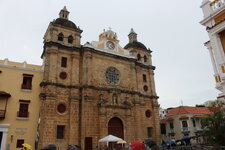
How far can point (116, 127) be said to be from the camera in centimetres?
2317

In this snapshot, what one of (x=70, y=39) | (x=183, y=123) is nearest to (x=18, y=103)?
(x=70, y=39)

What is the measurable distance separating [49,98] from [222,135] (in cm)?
1612

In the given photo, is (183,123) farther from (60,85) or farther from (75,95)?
(60,85)

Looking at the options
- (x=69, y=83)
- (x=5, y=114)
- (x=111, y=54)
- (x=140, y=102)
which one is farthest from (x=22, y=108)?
(x=140, y=102)

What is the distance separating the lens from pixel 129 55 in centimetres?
2842

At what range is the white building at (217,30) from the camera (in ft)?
28.3

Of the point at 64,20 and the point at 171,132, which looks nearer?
the point at 64,20

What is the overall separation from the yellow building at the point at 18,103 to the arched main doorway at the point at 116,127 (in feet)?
27.5

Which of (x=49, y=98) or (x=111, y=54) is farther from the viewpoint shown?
(x=111, y=54)

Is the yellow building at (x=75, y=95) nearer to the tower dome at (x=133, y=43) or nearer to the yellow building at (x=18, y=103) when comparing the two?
the yellow building at (x=18, y=103)

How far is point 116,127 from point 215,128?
13.6 m

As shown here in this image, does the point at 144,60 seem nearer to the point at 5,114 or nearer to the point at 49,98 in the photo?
the point at 49,98

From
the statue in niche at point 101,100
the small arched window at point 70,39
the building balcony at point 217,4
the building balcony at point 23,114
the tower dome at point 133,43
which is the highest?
the tower dome at point 133,43

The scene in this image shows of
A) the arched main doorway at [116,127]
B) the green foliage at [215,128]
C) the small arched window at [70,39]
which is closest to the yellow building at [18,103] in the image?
the small arched window at [70,39]
